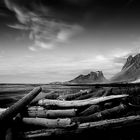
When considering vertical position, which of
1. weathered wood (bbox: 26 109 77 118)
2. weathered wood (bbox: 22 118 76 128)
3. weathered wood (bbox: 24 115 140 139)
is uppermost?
weathered wood (bbox: 26 109 77 118)

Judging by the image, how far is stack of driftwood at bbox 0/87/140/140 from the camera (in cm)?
512

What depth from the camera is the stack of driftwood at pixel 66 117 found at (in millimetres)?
5125

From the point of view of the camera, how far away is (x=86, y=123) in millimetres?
5246

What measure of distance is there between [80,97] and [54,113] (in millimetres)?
2405

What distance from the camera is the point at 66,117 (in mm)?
6184

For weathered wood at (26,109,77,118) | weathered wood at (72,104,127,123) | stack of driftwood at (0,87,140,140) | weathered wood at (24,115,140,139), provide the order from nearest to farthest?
weathered wood at (24,115,140,139) < stack of driftwood at (0,87,140,140) < weathered wood at (72,104,127,123) < weathered wood at (26,109,77,118)

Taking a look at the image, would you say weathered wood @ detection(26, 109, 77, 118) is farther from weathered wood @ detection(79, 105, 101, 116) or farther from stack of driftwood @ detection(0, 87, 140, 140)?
weathered wood @ detection(79, 105, 101, 116)

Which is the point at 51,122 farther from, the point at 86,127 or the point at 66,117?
the point at 86,127

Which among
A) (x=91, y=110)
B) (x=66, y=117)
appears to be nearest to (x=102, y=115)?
(x=91, y=110)

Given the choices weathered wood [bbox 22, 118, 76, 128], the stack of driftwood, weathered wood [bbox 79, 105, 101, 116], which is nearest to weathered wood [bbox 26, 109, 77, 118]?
the stack of driftwood

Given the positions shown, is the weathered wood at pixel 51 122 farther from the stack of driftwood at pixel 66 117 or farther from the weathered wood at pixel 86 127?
the weathered wood at pixel 86 127

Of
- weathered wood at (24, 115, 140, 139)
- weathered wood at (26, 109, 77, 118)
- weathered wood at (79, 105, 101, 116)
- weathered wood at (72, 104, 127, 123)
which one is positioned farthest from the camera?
weathered wood at (79, 105, 101, 116)

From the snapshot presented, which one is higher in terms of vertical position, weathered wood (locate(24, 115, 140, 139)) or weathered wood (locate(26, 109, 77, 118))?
weathered wood (locate(26, 109, 77, 118))

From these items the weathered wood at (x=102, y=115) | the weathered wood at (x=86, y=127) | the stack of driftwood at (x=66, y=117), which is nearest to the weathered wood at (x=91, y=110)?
the stack of driftwood at (x=66, y=117)
